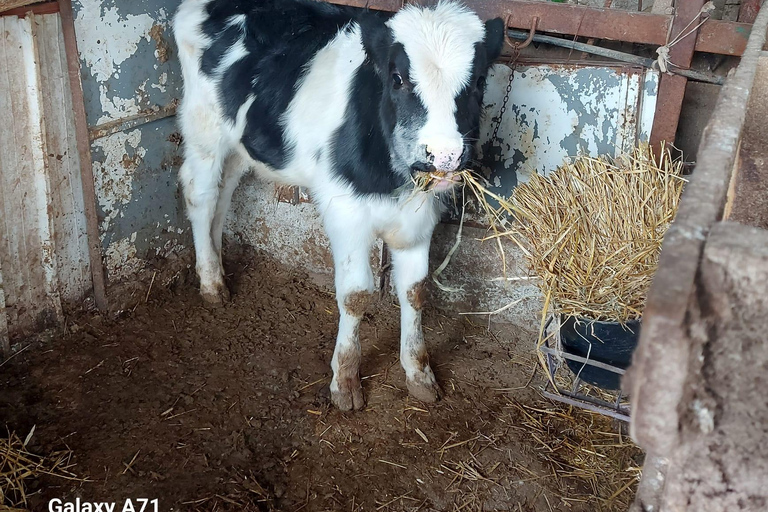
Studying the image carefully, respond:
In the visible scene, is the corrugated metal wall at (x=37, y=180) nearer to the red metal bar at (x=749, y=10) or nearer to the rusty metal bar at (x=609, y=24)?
the rusty metal bar at (x=609, y=24)

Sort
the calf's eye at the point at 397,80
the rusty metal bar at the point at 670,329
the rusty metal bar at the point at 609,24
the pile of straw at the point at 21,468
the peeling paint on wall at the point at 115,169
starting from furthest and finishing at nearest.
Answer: the peeling paint on wall at the point at 115,169, the rusty metal bar at the point at 609,24, the calf's eye at the point at 397,80, the pile of straw at the point at 21,468, the rusty metal bar at the point at 670,329

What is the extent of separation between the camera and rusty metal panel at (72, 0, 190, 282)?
3770 mm

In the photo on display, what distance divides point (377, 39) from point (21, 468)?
2.34m

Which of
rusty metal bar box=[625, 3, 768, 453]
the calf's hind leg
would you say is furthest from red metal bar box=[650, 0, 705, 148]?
the calf's hind leg

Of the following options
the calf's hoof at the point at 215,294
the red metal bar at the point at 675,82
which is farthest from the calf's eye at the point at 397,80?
the calf's hoof at the point at 215,294

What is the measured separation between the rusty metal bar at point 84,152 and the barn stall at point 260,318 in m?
0.01

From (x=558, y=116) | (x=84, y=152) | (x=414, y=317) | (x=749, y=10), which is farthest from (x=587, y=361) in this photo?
(x=84, y=152)

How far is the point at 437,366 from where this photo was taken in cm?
393

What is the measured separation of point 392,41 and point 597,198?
1071mm

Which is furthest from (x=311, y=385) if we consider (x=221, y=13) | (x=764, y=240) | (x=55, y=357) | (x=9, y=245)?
(x=764, y=240)

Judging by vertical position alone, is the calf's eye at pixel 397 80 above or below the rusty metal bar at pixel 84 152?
above

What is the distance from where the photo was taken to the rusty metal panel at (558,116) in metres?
3.48

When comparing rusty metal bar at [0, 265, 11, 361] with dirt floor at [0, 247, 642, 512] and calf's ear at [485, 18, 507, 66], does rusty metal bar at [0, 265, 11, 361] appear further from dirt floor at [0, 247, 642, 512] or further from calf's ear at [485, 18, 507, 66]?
calf's ear at [485, 18, 507, 66]

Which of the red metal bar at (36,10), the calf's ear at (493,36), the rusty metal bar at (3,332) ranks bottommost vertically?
the rusty metal bar at (3,332)
